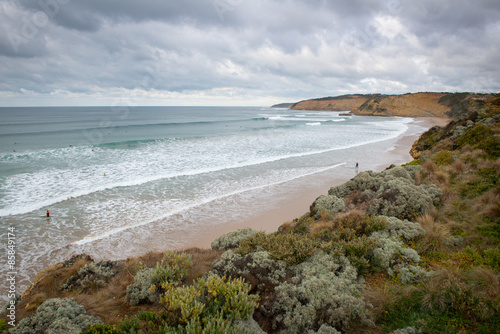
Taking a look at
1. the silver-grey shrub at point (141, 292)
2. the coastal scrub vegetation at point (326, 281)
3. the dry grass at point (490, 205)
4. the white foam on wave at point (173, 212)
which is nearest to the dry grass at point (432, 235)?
the coastal scrub vegetation at point (326, 281)

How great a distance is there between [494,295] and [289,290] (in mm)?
2748

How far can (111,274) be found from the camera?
5672mm

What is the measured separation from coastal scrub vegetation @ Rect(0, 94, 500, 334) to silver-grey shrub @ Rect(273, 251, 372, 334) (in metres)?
0.02

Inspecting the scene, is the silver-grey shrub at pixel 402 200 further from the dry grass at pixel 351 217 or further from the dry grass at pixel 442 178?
the dry grass at pixel 442 178

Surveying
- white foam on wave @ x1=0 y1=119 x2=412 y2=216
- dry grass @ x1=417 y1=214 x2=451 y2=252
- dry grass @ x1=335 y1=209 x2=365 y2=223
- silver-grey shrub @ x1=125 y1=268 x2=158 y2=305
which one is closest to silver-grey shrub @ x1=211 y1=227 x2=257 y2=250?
dry grass @ x1=335 y1=209 x2=365 y2=223

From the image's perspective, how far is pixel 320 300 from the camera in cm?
382

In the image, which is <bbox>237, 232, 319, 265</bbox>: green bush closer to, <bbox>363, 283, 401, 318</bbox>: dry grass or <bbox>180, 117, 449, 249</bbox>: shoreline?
<bbox>363, 283, 401, 318</bbox>: dry grass

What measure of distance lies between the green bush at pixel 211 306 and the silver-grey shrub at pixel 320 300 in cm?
51

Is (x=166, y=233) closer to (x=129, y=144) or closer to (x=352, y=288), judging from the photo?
(x=352, y=288)

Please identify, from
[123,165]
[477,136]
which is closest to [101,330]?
[477,136]

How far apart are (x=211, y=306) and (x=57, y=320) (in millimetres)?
2304

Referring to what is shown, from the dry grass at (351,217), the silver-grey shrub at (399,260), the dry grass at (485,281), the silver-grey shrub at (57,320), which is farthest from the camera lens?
the dry grass at (351,217)

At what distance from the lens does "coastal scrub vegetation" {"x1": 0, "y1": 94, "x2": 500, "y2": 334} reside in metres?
3.39

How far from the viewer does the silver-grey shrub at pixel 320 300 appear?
3520 mm
